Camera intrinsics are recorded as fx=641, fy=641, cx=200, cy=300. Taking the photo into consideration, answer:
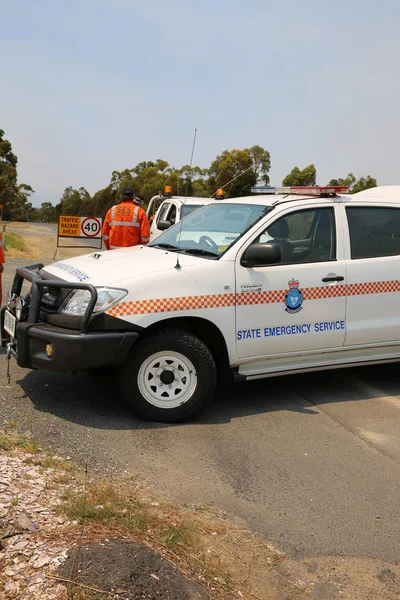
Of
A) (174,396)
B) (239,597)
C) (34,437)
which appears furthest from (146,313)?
(239,597)

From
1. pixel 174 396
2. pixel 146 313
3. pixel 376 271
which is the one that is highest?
pixel 376 271

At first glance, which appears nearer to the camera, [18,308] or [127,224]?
[18,308]

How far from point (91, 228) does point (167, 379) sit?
46.9 feet

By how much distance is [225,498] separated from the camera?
393cm

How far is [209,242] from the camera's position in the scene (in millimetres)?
5602

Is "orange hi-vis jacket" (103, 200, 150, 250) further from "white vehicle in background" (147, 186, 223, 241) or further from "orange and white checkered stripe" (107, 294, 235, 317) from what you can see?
"orange and white checkered stripe" (107, 294, 235, 317)

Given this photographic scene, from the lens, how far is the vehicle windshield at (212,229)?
5.52 m

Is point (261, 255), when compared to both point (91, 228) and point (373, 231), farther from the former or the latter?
point (91, 228)

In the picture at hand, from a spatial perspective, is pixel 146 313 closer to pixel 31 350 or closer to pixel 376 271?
pixel 31 350

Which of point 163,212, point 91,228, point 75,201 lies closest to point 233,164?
point 91,228

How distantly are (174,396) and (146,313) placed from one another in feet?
2.37

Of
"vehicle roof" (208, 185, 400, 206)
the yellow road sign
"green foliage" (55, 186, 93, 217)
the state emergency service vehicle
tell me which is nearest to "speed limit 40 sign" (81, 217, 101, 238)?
the yellow road sign

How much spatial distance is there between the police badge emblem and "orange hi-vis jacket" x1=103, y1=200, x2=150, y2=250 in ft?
12.3

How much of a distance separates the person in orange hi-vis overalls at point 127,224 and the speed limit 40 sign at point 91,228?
1000 cm
